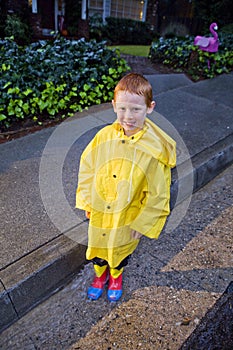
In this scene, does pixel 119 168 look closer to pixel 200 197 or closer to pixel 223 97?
pixel 200 197

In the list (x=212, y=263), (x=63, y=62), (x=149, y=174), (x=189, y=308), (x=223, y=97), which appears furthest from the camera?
(x=223, y=97)

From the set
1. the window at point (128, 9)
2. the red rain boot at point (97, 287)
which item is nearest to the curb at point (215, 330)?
the red rain boot at point (97, 287)

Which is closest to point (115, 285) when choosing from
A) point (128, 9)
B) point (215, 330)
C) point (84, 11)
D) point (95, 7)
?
point (215, 330)

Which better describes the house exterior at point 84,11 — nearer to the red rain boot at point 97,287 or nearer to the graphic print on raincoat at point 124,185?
the graphic print on raincoat at point 124,185

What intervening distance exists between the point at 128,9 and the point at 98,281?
60.2 ft

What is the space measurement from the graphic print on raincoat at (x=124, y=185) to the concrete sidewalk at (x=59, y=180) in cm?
49

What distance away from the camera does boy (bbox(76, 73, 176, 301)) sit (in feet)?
5.21

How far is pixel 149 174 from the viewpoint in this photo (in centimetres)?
167

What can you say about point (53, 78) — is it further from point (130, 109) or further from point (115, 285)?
point (115, 285)

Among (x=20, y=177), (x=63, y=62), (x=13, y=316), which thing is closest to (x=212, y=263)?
(x=13, y=316)

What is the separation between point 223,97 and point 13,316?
5133 millimetres

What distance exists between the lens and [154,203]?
1.70m

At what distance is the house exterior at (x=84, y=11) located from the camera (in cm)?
1179

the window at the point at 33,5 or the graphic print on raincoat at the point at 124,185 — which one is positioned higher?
the window at the point at 33,5
